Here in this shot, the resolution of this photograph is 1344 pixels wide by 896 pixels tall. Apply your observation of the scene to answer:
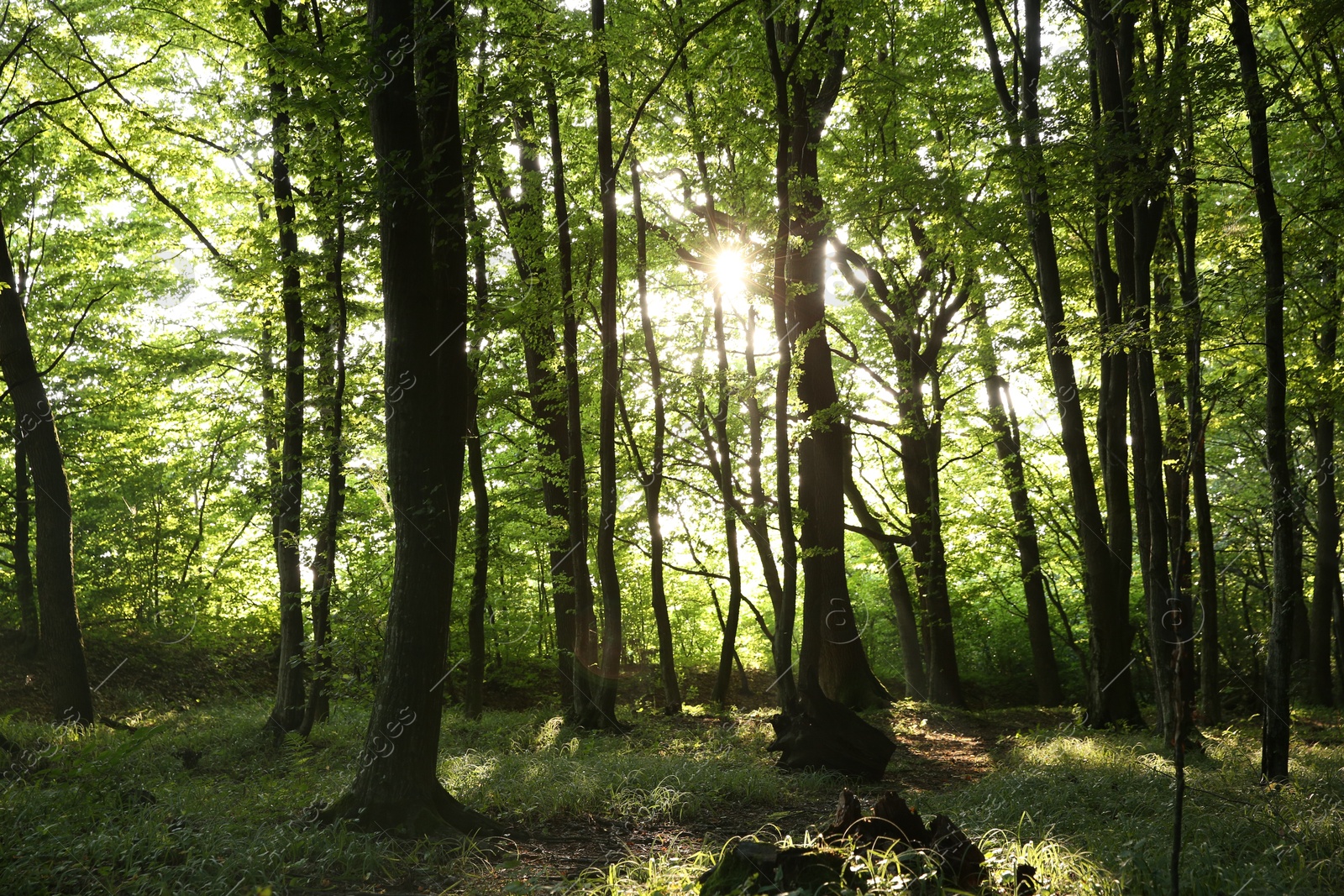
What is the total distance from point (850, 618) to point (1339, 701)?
924cm

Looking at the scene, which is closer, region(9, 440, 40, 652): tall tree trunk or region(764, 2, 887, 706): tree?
region(764, 2, 887, 706): tree

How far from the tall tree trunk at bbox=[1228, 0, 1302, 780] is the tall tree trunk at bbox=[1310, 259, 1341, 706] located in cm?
457

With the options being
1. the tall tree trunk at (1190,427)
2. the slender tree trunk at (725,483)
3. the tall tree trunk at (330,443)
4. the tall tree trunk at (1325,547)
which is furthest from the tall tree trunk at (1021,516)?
the tall tree trunk at (330,443)

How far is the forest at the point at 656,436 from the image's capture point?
17.1ft

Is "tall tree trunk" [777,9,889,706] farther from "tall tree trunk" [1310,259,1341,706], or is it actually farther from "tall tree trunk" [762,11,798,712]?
"tall tree trunk" [1310,259,1341,706]

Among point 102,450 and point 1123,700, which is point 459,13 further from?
point 102,450

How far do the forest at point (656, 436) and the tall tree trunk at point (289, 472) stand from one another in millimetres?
76

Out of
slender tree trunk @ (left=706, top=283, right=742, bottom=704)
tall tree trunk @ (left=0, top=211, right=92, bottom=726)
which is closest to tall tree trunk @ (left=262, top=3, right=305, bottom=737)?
tall tree trunk @ (left=0, top=211, right=92, bottom=726)

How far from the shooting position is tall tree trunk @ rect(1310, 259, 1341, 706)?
11.4 metres

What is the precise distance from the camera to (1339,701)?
14.2m

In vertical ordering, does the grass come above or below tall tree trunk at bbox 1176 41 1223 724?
below

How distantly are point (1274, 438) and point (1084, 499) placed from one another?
4359 mm

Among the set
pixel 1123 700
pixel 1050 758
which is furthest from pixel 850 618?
pixel 1050 758

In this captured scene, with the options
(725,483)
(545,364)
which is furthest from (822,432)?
(545,364)
